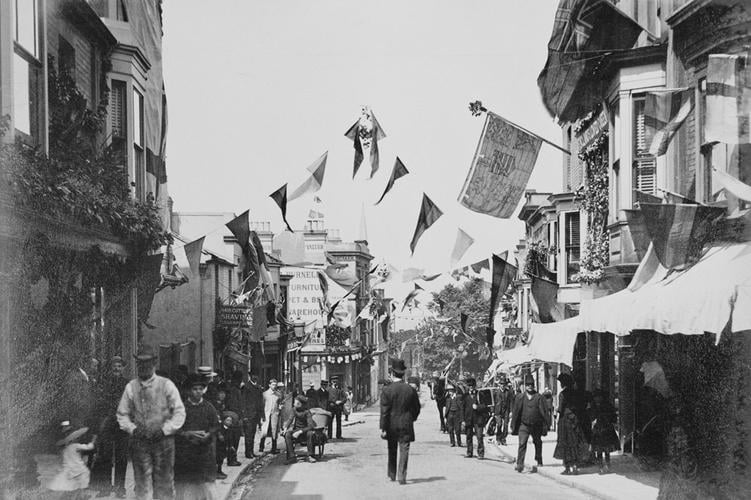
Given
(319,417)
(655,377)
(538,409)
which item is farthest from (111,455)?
(655,377)

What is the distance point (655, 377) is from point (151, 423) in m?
11.7

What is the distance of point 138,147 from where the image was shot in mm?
19953

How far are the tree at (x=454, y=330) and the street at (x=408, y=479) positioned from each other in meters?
56.9

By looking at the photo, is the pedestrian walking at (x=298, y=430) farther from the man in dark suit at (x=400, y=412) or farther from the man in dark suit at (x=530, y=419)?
the man in dark suit at (x=400, y=412)

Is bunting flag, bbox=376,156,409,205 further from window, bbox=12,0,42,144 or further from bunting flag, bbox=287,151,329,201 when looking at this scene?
window, bbox=12,0,42,144

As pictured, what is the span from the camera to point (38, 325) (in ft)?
44.2

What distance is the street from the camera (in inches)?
564

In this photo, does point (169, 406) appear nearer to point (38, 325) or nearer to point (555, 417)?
point (38, 325)

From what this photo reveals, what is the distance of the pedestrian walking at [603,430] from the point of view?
1738 centimetres

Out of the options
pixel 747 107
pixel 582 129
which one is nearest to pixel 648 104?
pixel 747 107

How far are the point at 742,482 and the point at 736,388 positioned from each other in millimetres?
2107

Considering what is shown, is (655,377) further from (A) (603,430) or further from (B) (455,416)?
(B) (455,416)

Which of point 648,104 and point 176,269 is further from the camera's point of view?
point 176,269

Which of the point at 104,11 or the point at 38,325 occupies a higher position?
the point at 104,11
